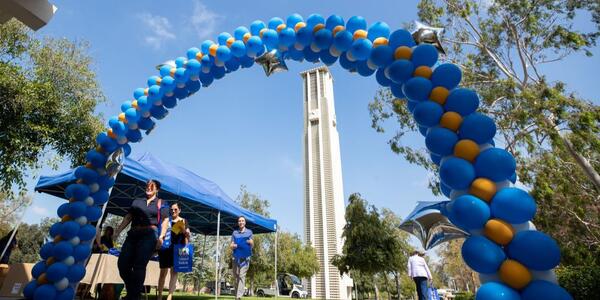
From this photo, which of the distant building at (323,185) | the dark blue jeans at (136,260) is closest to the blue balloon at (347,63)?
the dark blue jeans at (136,260)

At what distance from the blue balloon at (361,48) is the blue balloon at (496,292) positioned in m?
2.34

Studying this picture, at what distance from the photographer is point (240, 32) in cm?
446

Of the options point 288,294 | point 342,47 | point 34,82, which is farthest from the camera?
point 288,294

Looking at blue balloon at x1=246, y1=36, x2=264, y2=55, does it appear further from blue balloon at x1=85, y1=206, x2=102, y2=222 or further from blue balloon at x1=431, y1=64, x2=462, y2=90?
blue balloon at x1=85, y1=206, x2=102, y2=222

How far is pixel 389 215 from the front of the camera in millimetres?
21203

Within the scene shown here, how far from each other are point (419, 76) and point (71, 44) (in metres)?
11.3

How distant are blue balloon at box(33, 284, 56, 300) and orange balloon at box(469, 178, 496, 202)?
14.2 feet

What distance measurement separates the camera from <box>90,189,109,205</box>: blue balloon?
4.69 m

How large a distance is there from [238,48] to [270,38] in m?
0.45

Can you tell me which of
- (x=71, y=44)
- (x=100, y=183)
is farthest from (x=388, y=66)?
(x=71, y=44)

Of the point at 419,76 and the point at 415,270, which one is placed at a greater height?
the point at 419,76

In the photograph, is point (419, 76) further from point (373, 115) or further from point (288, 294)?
point (288, 294)

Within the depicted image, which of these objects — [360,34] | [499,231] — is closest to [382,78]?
[360,34]

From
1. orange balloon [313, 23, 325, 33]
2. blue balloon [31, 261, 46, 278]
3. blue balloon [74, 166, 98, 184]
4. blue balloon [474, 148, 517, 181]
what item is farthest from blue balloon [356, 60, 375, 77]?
blue balloon [31, 261, 46, 278]
